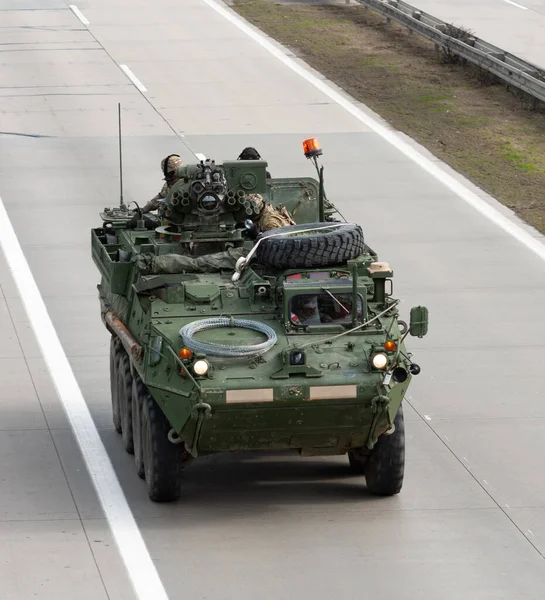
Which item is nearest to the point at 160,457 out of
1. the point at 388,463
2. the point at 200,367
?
the point at 200,367

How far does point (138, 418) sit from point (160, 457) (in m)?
0.97

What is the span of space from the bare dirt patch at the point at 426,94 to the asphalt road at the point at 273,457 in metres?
0.95

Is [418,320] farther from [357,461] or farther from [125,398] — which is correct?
[125,398]

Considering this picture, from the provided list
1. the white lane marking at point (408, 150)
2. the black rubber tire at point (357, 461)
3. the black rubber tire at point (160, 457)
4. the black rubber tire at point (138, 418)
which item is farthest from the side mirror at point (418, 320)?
the white lane marking at point (408, 150)

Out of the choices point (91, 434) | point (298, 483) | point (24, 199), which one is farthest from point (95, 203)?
point (298, 483)

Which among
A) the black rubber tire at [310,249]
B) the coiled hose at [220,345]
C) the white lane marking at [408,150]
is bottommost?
the white lane marking at [408,150]

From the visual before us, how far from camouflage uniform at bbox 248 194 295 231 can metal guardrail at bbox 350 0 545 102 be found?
16318 millimetres

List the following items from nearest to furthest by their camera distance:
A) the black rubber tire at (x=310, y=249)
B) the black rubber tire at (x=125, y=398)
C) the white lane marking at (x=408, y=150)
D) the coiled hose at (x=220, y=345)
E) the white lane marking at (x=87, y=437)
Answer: the white lane marking at (x=87, y=437)
the coiled hose at (x=220, y=345)
the black rubber tire at (x=310, y=249)
the black rubber tire at (x=125, y=398)
the white lane marking at (x=408, y=150)

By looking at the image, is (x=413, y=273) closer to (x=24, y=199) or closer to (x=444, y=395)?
(x=444, y=395)

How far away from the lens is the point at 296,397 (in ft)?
47.1

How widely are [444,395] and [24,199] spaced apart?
11.2 m

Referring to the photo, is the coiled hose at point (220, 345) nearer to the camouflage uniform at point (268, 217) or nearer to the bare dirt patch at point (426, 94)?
the camouflage uniform at point (268, 217)

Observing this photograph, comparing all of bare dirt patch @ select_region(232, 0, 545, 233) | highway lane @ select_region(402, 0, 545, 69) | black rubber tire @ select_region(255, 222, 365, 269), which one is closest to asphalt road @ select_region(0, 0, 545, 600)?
bare dirt patch @ select_region(232, 0, 545, 233)

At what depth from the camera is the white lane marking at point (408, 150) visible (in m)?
26.3
